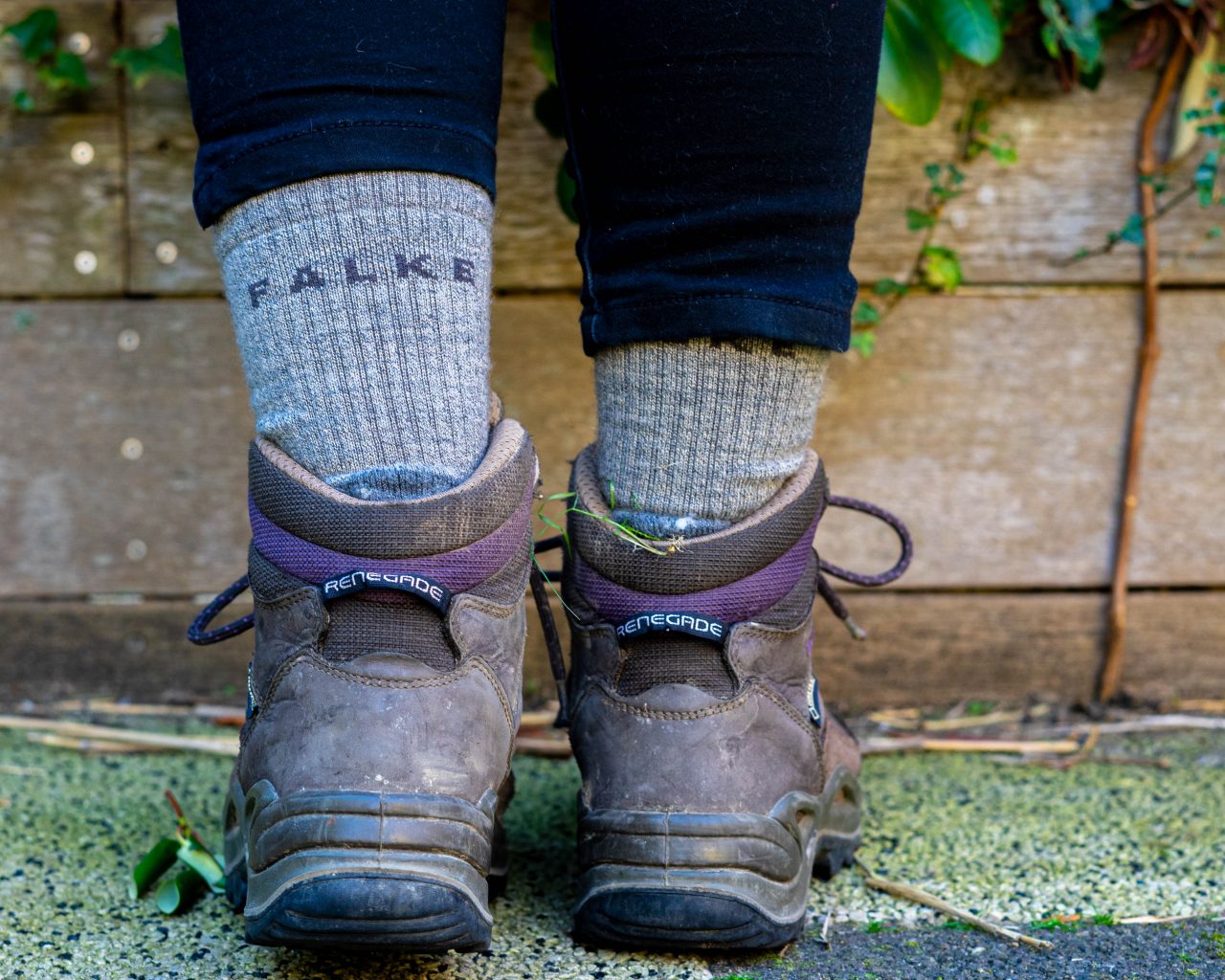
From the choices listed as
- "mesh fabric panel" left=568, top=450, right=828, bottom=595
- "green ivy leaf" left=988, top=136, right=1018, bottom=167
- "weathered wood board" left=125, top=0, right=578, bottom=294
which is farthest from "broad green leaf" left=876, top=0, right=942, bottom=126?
"mesh fabric panel" left=568, top=450, right=828, bottom=595

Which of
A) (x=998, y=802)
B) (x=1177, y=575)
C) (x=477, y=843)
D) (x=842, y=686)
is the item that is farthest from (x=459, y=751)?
(x=1177, y=575)

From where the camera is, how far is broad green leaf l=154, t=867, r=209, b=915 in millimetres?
769

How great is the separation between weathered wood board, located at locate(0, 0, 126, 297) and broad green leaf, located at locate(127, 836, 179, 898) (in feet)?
2.22

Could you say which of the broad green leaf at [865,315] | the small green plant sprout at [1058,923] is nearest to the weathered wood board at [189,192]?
the broad green leaf at [865,315]

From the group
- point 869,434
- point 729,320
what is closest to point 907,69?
point 869,434

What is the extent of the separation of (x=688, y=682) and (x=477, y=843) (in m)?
0.17

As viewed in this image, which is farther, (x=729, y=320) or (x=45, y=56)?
(x=45, y=56)

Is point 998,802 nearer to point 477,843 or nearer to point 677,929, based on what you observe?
point 677,929

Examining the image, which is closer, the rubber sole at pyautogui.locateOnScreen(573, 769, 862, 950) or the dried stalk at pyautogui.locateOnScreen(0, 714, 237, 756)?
the rubber sole at pyautogui.locateOnScreen(573, 769, 862, 950)

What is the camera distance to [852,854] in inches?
35.4

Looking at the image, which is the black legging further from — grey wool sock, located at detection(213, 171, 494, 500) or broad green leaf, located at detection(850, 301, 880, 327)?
broad green leaf, located at detection(850, 301, 880, 327)

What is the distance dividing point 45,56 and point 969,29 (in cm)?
92

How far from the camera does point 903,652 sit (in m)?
1.35

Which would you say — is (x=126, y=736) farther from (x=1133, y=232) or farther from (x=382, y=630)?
(x=1133, y=232)
